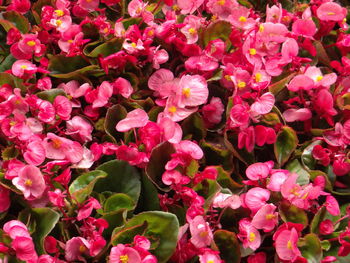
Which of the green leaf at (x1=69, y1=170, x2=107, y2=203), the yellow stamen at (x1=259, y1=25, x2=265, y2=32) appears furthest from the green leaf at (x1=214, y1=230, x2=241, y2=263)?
the yellow stamen at (x1=259, y1=25, x2=265, y2=32)

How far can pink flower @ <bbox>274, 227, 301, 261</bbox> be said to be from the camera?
691 mm

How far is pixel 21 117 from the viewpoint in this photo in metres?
0.77

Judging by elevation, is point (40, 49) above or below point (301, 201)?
above

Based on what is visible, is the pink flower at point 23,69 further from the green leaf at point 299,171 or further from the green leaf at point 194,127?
the green leaf at point 299,171

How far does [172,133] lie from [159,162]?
5cm

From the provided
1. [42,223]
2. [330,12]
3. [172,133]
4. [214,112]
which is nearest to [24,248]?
[42,223]

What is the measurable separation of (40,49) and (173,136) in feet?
1.10

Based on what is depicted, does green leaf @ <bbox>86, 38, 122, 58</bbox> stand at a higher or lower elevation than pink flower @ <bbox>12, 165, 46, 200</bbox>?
higher

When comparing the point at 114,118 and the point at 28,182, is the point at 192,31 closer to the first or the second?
the point at 114,118

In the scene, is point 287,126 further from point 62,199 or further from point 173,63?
point 62,199

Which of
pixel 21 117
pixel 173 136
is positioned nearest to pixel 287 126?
pixel 173 136

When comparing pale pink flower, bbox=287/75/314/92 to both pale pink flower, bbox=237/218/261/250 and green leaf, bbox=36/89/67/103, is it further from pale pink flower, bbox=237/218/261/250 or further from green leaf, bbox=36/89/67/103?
green leaf, bbox=36/89/67/103

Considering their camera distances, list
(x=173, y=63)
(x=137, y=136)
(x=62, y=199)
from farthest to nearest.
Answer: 1. (x=173, y=63)
2. (x=137, y=136)
3. (x=62, y=199)

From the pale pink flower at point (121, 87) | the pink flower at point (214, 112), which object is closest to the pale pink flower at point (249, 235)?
the pink flower at point (214, 112)
